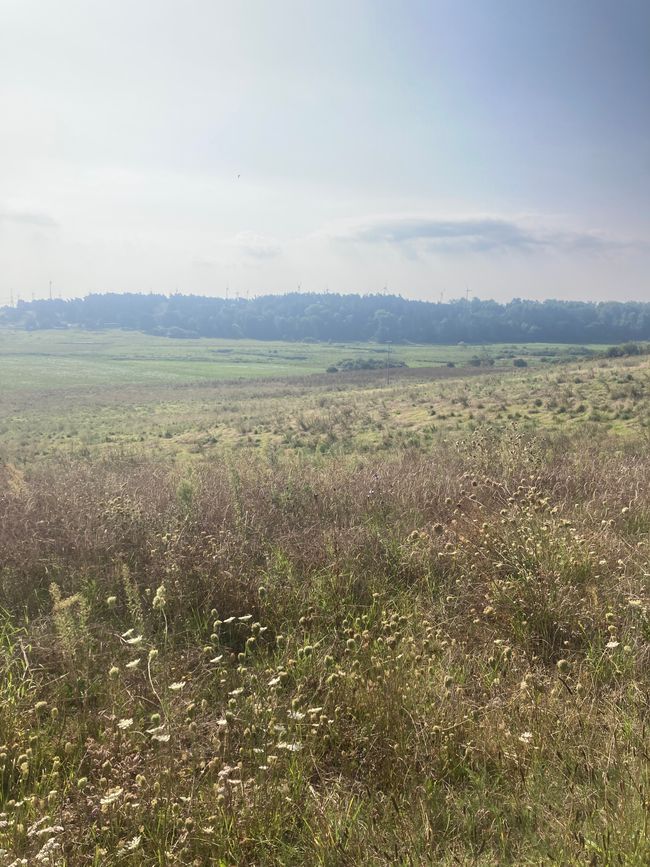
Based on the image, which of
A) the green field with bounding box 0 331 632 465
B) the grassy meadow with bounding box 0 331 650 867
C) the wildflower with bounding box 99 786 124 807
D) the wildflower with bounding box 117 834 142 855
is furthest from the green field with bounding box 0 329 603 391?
the wildflower with bounding box 117 834 142 855

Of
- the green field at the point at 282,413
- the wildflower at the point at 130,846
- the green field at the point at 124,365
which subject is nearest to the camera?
the wildflower at the point at 130,846

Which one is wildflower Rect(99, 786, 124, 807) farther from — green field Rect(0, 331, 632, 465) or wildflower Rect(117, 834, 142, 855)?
green field Rect(0, 331, 632, 465)

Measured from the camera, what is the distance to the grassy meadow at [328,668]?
270 centimetres

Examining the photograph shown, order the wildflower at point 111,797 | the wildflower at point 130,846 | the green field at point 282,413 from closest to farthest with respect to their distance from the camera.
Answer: the wildflower at point 130,846, the wildflower at point 111,797, the green field at point 282,413

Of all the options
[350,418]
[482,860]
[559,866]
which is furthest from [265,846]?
[350,418]

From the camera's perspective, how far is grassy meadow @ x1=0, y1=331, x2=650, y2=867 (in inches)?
106

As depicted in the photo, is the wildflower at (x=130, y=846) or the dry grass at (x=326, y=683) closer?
the wildflower at (x=130, y=846)

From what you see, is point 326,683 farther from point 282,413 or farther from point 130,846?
point 282,413

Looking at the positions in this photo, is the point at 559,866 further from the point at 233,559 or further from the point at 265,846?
the point at 233,559

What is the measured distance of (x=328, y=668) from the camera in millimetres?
A: 3893

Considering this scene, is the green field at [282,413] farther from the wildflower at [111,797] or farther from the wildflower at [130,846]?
the wildflower at [130,846]

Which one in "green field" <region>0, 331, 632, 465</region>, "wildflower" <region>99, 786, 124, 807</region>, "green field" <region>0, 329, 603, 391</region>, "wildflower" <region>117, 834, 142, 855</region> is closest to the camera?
"wildflower" <region>117, 834, 142, 855</region>

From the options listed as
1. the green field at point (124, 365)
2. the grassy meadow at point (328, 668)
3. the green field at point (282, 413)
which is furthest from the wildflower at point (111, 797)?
the green field at point (124, 365)

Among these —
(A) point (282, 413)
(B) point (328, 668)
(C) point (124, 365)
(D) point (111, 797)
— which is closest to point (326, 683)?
(B) point (328, 668)
